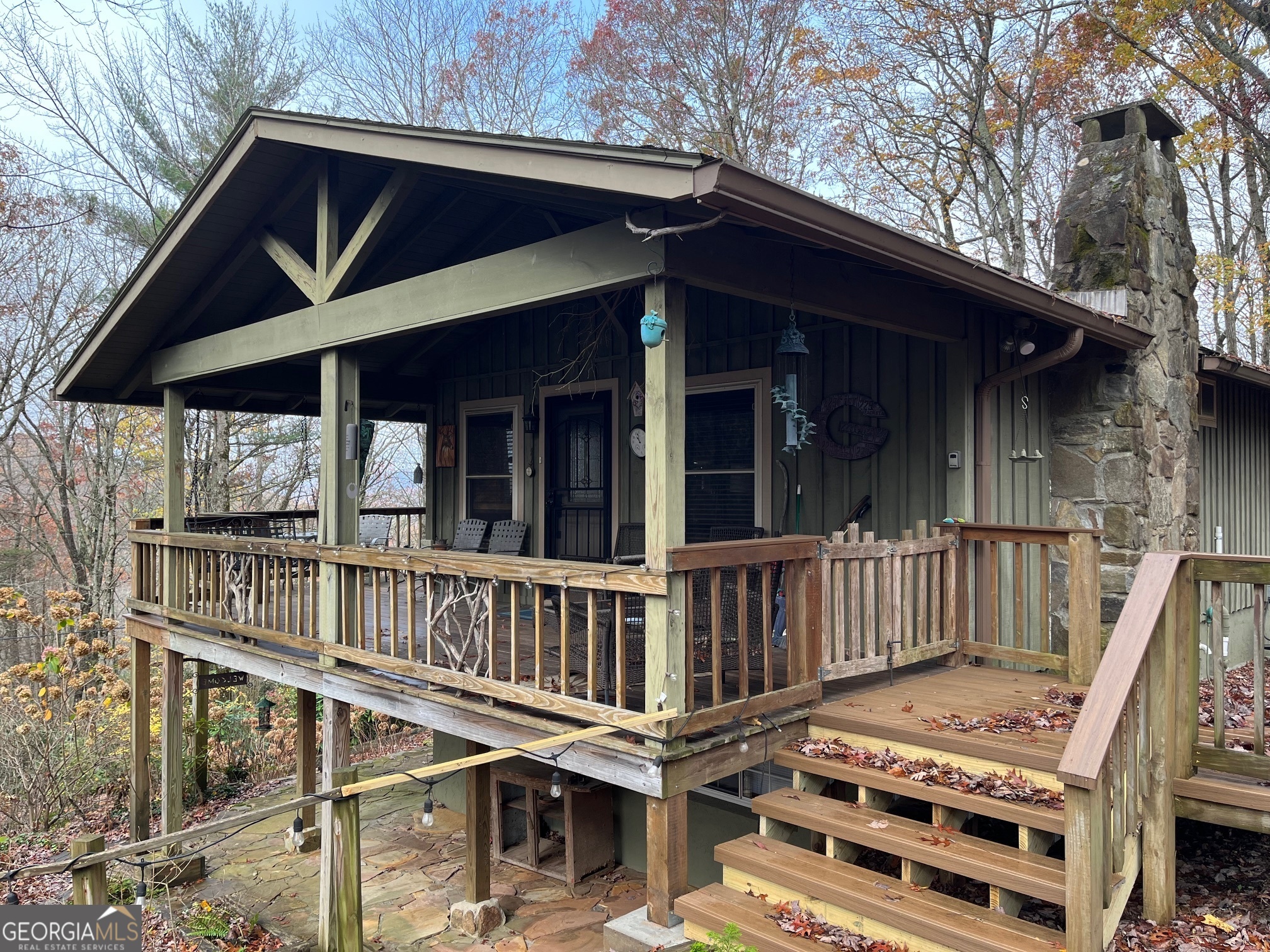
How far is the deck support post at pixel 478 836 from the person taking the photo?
623 cm

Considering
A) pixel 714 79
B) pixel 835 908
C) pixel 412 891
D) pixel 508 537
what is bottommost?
pixel 412 891

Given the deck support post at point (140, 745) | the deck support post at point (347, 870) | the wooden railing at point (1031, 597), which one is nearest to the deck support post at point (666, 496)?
the deck support post at point (347, 870)

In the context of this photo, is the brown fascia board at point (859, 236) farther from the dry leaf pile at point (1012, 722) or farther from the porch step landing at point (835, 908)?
the porch step landing at point (835, 908)

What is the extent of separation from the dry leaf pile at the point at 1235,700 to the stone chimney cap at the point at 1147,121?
408cm

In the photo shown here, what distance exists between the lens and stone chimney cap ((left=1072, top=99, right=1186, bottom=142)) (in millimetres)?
6580

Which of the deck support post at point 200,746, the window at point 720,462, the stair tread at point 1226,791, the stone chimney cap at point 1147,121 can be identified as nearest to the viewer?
the stair tread at point 1226,791

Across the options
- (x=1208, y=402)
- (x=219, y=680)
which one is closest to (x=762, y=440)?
(x=1208, y=402)

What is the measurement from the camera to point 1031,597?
5953 millimetres

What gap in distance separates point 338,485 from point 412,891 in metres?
3.36

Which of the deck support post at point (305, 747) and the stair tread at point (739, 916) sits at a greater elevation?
the stair tread at point (739, 916)

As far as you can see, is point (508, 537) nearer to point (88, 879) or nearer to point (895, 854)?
point (88, 879)

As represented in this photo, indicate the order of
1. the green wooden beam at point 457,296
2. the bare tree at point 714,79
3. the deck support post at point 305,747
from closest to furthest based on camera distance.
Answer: the green wooden beam at point 457,296, the deck support post at point 305,747, the bare tree at point 714,79

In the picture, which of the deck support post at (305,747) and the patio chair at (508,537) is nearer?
the deck support post at (305,747)

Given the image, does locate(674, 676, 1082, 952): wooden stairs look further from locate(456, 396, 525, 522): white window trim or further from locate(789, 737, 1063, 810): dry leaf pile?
locate(456, 396, 525, 522): white window trim
